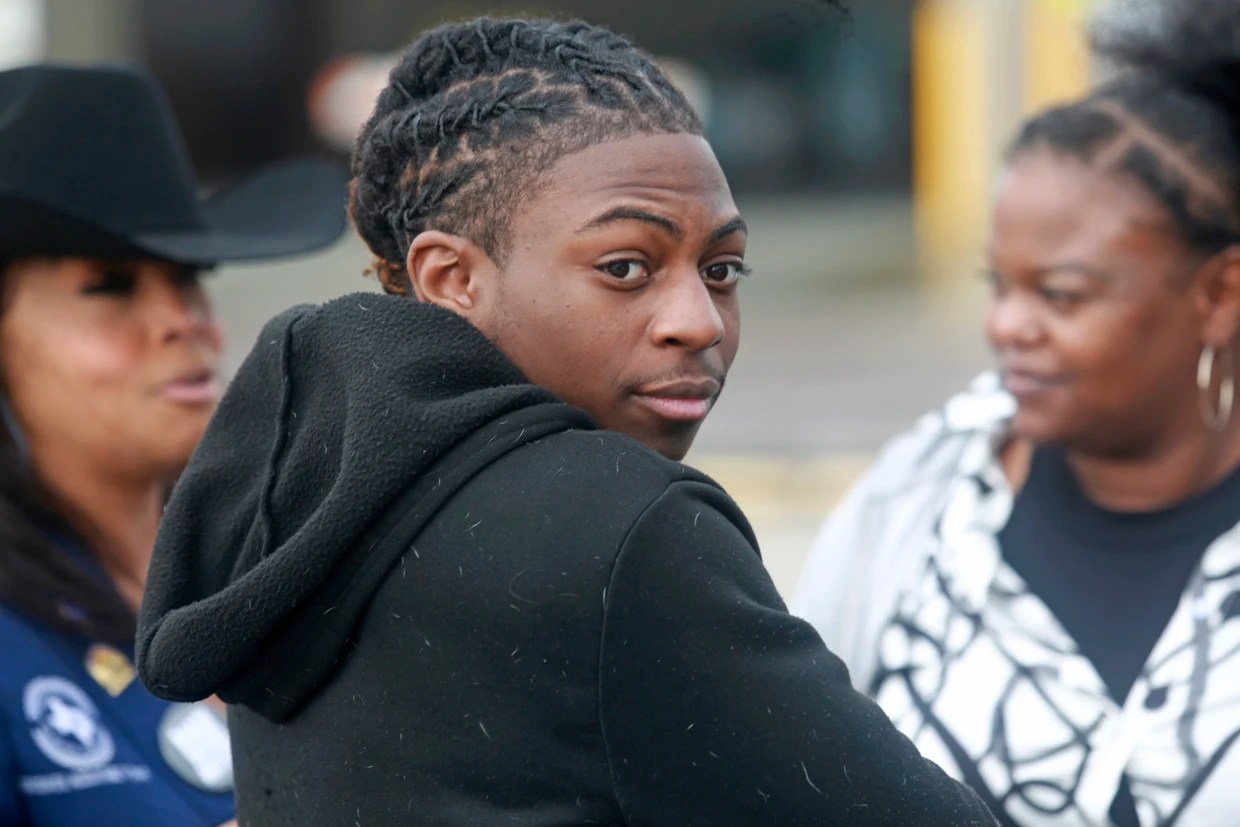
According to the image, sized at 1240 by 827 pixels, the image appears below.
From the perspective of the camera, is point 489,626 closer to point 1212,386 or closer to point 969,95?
point 1212,386

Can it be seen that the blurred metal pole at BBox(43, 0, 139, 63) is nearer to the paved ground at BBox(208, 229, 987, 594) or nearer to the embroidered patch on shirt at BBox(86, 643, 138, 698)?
the paved ground at BBox(208, 229, 987, 594)

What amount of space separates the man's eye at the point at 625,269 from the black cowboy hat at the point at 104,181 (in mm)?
1094

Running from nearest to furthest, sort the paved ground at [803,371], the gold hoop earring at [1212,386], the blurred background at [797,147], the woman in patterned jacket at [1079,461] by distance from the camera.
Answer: the woman in patterned jacket at [1079,461] → the gold hoop earring at [1212,386] → the paved ground at [803,371] → the blurred background at [797,147]

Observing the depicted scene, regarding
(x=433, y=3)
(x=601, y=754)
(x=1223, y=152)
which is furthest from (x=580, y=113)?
(x=433, y=3)

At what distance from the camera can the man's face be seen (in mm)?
1249

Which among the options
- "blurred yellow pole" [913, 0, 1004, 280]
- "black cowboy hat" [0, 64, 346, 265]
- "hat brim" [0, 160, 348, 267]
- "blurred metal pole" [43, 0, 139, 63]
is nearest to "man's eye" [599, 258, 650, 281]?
"hat brim" [0, 160, 348, 267]

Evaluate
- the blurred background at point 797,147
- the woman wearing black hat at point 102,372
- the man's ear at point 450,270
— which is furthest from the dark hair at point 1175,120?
the blurred background at point 797,147

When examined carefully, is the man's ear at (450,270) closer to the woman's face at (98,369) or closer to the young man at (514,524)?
the young man at (514,524)

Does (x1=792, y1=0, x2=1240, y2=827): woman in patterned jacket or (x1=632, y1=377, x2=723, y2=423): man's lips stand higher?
(x1=632, y1=377, x2=723, y2=423): man's lips

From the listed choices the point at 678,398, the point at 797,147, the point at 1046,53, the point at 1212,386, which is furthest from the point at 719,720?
the point at 797,147

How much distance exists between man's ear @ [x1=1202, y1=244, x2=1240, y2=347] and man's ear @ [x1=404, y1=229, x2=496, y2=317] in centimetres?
156

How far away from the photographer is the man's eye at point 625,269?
1268mm

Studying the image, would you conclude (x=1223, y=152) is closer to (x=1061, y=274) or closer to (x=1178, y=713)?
(x=1061, y=274)

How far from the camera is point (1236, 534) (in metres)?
2.26
